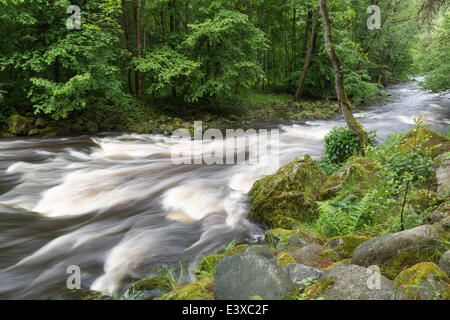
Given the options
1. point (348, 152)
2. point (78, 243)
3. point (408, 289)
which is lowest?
point (78, 243)

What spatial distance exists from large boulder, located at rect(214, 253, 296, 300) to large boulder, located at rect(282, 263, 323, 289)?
6.6 inches

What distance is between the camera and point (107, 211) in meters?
6.50

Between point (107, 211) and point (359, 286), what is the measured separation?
5.69m

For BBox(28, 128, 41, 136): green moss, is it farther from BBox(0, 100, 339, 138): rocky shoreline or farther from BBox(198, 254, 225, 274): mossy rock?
BBox(198, 254, 225, 274): mossy rock

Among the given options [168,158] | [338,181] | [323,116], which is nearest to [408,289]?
[338,181]

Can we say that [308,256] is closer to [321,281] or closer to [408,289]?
[321,281]

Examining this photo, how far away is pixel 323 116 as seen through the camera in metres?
17.8

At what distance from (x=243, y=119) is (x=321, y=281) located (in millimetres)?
14915

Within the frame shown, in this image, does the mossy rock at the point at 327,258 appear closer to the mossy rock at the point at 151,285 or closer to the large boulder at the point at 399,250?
the large boulder at the point at 399,250

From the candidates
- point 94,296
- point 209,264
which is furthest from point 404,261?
point 94,296

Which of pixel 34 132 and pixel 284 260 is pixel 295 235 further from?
pixel 34 132

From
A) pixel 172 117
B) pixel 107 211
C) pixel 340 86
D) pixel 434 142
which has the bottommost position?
pixel 107 211

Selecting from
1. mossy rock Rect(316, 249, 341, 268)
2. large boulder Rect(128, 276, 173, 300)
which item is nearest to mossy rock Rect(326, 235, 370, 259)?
mossy rock Rect(316, 249, 341, 268)

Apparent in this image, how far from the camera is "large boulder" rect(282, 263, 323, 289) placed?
2.70 meters
